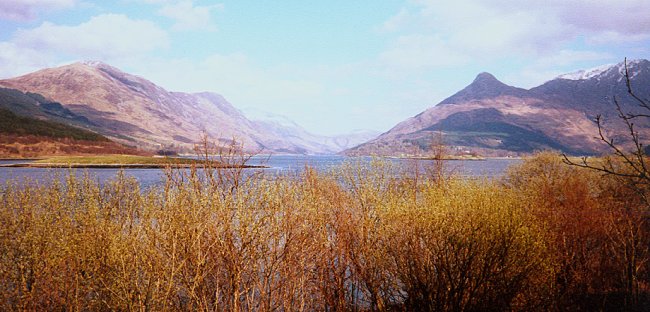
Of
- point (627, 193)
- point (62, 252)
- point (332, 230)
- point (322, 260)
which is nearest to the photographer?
point (62, 252)

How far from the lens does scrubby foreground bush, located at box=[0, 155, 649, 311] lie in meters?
16.3

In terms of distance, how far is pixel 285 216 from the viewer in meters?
17.8

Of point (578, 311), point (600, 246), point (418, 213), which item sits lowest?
point (578, 311)

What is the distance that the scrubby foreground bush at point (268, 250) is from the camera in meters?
16.3

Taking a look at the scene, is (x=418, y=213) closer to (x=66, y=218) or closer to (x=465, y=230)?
(x=465, y=230)

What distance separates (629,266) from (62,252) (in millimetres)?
26922

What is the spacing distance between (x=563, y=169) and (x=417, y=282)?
175ft

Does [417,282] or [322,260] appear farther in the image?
[322,260]

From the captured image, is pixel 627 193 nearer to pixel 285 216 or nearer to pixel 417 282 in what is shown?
pixel 417 282

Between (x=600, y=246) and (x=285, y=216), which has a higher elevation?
(x=285, y=216)

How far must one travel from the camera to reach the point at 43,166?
502ft

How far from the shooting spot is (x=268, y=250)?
1797 centimetres

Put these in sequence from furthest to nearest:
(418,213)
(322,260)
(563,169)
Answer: (563,169) → (322,260) → (418,213)

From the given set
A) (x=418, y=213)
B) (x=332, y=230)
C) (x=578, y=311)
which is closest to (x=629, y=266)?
(x=578, y=311)
